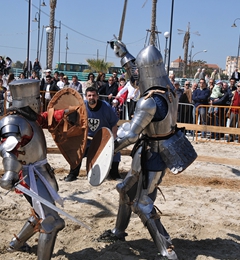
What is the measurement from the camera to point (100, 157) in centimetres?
383

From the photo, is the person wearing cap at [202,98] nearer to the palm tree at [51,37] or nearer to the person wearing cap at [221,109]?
the person wearing cap at [221,109]

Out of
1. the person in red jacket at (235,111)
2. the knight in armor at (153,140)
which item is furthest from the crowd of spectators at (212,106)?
the knight in armor at (153,140)

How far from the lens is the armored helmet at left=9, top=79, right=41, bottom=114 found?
3518mm

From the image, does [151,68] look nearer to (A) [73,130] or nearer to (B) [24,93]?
(A) [73,130]

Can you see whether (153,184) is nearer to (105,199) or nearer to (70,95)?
(70,95)

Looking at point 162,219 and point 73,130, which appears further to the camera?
point 162,219

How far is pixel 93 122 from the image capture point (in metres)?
6.34

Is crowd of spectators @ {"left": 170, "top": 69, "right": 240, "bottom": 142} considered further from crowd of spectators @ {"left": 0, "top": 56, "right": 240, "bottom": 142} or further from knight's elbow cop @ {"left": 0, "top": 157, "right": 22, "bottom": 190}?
knight's elbow cop @ {"left": 0, "top": 157, "right": 22, "bottom": 190}

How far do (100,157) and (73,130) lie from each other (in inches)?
14.2

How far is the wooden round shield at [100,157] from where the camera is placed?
12.1 ft

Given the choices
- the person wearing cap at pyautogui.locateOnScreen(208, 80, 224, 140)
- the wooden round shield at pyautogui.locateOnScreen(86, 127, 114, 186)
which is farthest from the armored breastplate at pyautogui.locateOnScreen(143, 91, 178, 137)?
the person wearing cap at pyautogui.locateOnScreen(208, 80, 224, 140)

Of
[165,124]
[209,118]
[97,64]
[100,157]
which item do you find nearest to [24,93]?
[100,157]

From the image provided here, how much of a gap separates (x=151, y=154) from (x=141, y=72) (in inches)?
30.0

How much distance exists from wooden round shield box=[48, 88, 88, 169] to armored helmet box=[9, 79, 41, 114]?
1.05ft
